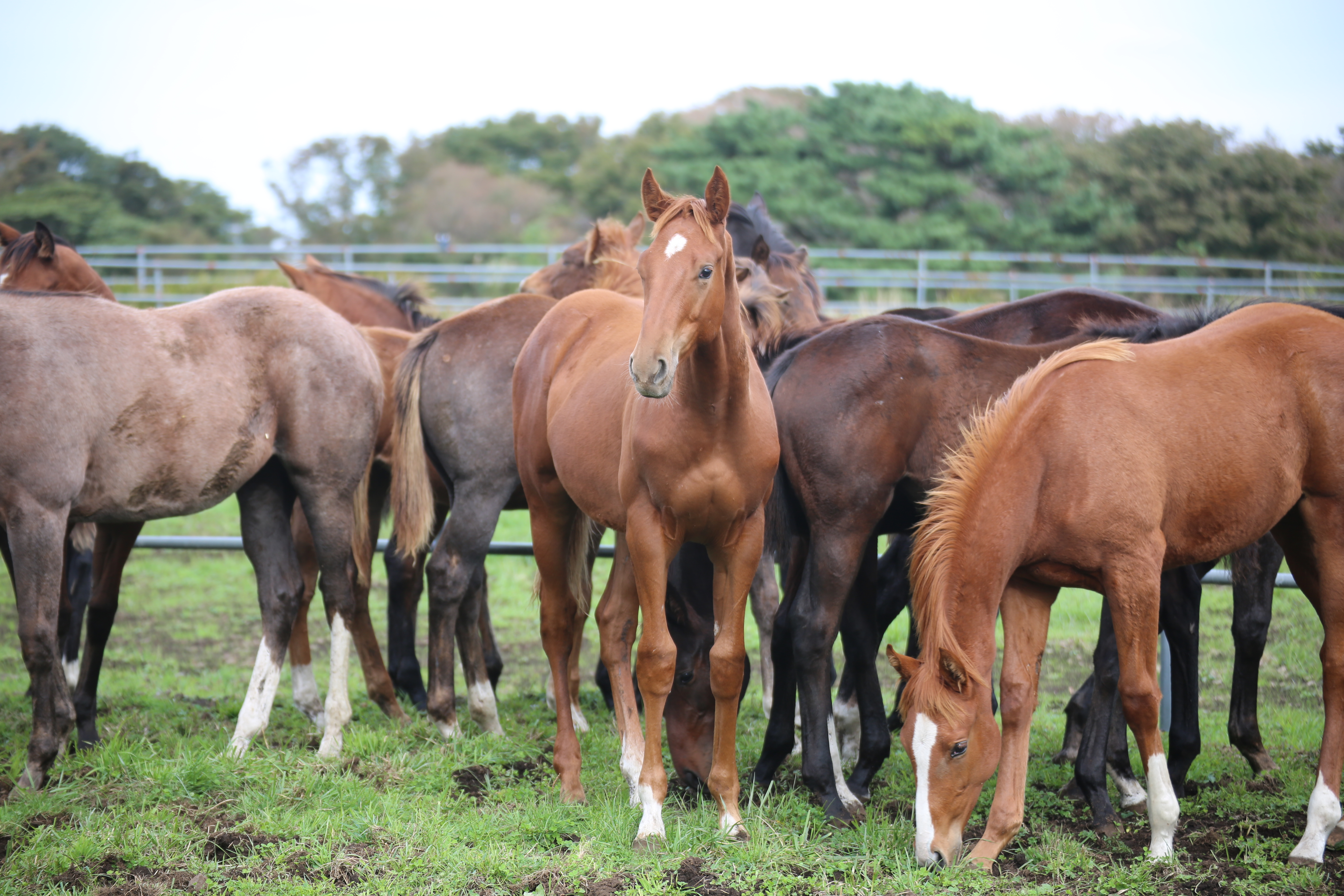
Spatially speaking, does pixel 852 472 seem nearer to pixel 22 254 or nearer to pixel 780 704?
pixel 780 704

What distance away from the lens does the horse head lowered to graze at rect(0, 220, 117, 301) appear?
17.4 feet

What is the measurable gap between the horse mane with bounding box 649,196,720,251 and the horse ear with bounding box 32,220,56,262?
3.82 meters

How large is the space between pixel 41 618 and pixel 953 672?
→ 3519 millimetres

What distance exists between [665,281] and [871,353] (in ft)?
4.17

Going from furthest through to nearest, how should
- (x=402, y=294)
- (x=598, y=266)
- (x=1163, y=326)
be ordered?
1. (x=402, y=294)
2. (x=598, y=266)
3. (x=1163, y=326)

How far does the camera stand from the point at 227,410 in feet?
14.9

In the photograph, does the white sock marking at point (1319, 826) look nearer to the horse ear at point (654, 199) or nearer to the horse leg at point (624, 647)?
the horse leg at point (624, 647)

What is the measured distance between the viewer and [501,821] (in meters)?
3.73

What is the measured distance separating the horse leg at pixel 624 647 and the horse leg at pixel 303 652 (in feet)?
5.28

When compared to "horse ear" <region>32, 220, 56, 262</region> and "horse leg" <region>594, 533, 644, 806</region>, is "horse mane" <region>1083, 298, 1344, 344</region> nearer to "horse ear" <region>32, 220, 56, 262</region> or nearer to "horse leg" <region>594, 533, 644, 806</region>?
"horse leg" <region>594, 533, 644, 806</region>

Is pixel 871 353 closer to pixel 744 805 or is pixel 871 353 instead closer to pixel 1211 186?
pixel 744 805

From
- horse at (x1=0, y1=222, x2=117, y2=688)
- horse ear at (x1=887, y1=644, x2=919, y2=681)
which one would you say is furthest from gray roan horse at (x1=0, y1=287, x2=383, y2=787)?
horse ear at (x1=887, y1=644, x2=919, y2=681)

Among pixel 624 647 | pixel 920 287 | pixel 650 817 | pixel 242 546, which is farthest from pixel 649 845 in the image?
pixel 920 287

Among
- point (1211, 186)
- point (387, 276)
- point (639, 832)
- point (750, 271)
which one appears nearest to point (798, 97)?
point (1211, 186)
